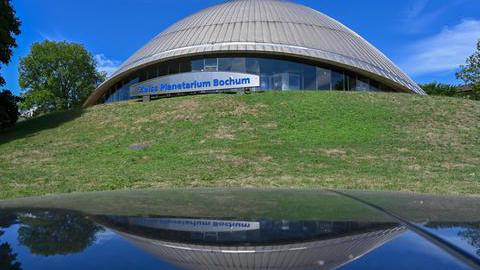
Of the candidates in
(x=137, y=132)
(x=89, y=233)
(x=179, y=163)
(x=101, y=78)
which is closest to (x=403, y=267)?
(x=89, y=233)

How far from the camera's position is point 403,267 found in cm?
185

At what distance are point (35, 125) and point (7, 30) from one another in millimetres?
5495

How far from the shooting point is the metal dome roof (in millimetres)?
35875

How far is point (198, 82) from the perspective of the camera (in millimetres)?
33625

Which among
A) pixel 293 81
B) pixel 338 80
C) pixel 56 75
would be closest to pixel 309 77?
pixel 293 81

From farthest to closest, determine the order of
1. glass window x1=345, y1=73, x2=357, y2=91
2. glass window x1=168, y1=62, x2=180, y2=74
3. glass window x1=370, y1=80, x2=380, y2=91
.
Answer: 1. glass window x1=370, y1=80, x2=380, y2=91
2. glass window x1=168, y1=62, x2=180, y2=74
3. glass window x1=345, y1=73, x2=357, y2=91

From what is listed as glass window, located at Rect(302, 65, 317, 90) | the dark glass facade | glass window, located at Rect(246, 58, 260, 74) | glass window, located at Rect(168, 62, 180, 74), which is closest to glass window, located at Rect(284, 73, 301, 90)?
the dark glass facade

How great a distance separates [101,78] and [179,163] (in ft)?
173

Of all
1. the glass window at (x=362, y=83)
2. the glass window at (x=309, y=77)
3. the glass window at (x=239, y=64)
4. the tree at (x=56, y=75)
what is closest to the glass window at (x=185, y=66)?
the glass window at (x=239, y=64)

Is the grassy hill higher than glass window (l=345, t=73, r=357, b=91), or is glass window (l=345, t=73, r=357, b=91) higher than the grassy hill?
glass window (l=345, t=73, r=357, b=91)

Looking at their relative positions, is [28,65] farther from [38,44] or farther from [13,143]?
[13,143]

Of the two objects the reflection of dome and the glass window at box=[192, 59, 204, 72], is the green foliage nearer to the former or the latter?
the glass window at box=[192, 59, 204, 72]

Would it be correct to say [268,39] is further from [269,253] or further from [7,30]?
[269,253]

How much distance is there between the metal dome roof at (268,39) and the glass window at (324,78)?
1133 mm
